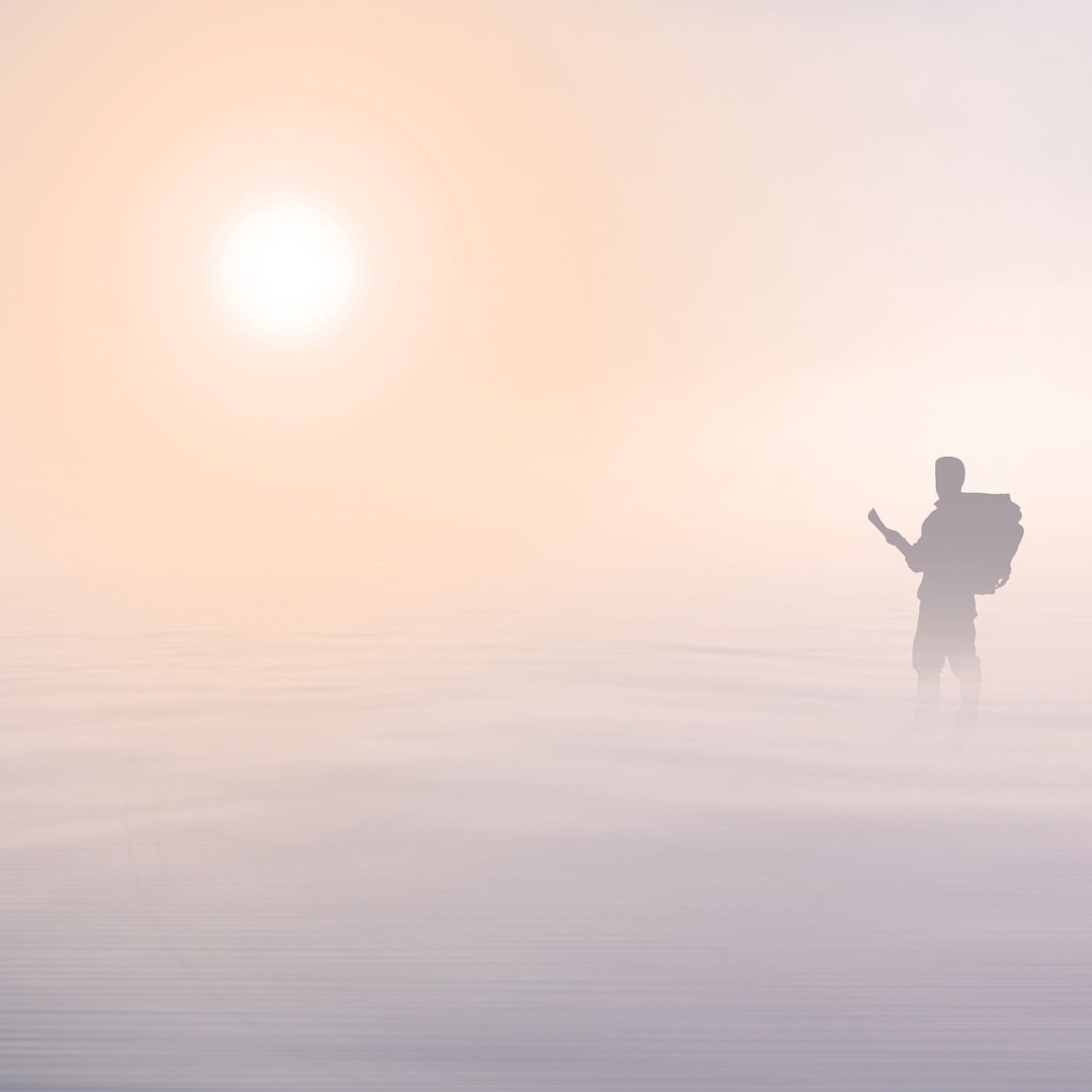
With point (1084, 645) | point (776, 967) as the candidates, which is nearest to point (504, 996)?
point (776, 967)

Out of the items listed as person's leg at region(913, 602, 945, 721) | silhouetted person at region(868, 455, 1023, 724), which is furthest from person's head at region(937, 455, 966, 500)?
person's leg at region(913, 602, 945, 721)

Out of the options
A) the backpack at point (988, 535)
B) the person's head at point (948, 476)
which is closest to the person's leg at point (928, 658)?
the backpack at point (988, 535)

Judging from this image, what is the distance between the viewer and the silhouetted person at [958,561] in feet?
31.8

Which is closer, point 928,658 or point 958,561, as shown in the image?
point 958,561

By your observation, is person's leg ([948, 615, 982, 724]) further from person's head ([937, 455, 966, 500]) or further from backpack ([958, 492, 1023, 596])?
person's head ([937, 455, 966, 500])

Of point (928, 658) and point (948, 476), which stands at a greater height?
point (948, 476)

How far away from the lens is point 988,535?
31.7ft

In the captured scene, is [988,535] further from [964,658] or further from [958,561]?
[964,658]

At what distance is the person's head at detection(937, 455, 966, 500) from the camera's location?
981 centimetres

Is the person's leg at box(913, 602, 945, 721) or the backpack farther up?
the backpack

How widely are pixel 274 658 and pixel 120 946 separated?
37.3 ft

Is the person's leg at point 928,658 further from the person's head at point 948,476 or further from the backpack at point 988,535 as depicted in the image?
the person's head at point 948,476

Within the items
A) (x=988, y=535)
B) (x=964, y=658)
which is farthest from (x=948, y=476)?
(x=964, y=658)

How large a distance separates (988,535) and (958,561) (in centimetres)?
29
